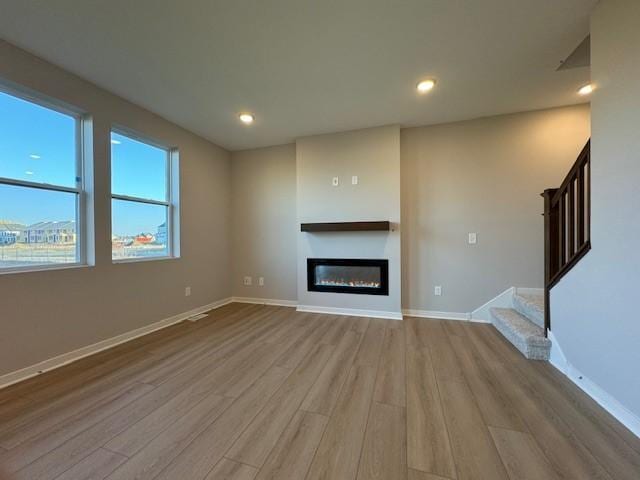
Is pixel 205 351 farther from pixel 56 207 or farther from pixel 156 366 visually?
pixel 56 207

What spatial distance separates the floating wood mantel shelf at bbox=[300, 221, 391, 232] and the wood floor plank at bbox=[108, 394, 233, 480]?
237 cm

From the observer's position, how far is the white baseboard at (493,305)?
3217mm

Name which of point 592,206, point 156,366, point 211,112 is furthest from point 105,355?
point 592,206

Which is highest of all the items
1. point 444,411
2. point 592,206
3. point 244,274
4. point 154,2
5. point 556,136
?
point 154,2

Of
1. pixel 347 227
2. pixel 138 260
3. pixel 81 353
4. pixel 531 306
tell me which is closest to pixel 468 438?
pixel 531 306

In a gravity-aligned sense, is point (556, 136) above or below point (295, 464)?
above

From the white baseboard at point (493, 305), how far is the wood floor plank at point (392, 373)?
1.23 metres

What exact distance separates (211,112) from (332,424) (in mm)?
3369

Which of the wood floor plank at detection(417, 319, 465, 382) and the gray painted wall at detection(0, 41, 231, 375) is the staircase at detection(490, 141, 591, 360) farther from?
the gray painted wall at detection(0, 41, 231, 375)

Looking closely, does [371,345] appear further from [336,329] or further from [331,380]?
[331,380]

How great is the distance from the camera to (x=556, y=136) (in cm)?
306

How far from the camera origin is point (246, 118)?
3.22m

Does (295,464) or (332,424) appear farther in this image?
(332,424)

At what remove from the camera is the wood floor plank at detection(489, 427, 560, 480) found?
116cm
